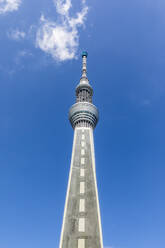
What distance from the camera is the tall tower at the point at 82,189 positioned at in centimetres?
4369

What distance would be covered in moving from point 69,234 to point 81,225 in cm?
329

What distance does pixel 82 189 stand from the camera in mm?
53719

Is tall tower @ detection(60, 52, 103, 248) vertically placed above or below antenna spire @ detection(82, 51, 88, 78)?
below

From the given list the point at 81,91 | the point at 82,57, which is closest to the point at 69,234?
the point at 81,91

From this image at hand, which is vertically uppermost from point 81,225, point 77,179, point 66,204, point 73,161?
point 73,161

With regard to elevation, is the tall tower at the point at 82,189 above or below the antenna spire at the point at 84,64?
below

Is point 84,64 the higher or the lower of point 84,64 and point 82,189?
the higher

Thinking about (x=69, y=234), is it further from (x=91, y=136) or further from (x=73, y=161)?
(x=91, y=136)

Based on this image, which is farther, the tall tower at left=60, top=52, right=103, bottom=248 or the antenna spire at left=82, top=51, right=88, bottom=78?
the antenna spire at left=82, top=51, right=88, bottom=78

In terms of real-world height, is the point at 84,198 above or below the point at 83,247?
above

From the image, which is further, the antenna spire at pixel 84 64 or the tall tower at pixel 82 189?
the antenna spire at pixel 84 64

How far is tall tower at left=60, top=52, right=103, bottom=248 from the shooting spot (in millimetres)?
43688

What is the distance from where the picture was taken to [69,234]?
1754 inches

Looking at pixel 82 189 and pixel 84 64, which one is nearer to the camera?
pixel 82 189
